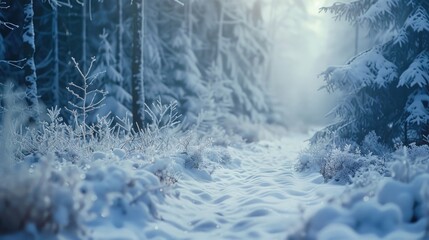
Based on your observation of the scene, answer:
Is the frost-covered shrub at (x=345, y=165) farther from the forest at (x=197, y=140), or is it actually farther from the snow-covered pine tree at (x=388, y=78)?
the snow-covered pine tree at (x=388, y=78)

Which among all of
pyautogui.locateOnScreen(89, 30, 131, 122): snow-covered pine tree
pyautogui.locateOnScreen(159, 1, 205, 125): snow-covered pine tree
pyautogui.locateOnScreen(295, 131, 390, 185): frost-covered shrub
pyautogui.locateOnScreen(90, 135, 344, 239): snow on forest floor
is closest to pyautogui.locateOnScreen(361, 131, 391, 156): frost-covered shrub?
pyautogui.locateOnScreen(295, 131, 390, 185): frost-covered shrub

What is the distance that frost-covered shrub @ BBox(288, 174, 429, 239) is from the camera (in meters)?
3.69

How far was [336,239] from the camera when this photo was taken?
11.8 feet

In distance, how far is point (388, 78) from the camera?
9109mm

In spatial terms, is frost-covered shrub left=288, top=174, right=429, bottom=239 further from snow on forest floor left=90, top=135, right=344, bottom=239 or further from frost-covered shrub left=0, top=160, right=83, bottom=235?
frost-covered shrub left=0, top=160, right=83, bottom=235

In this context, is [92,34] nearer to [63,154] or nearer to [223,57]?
[223,57]

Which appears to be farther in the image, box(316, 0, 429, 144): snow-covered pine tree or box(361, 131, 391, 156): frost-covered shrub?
box(361, 131, 391, 156): frost-covered shrub

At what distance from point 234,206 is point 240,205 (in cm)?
10

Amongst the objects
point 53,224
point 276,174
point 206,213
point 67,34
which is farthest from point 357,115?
point 67,34

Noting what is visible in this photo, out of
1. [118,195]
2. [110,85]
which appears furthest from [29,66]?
[118,195]

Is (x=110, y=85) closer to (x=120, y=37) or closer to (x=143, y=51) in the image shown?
(x=120, y=37)

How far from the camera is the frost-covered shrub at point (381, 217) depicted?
3691 mm

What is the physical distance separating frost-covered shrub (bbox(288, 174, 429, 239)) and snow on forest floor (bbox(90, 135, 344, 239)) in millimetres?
229

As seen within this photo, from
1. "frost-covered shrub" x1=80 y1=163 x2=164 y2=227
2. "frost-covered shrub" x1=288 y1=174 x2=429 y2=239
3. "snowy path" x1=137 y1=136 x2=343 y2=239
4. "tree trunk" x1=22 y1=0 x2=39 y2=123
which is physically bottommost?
"snowy path" x1=137 y1=136 x2=343 y2=239
